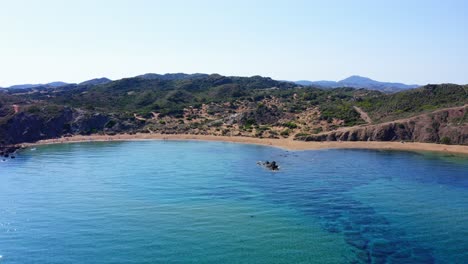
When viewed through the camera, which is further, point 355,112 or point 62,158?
point 355,112

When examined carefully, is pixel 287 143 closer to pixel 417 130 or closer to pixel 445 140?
pixel 417 130

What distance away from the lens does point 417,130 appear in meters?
84.5

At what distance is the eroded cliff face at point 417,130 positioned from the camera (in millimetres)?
80781

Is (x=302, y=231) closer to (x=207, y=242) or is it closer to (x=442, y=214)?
(x=207, y=242)

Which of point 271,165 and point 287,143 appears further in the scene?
point 287,143

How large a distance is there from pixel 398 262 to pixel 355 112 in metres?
80.2

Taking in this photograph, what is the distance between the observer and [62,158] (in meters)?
77.9

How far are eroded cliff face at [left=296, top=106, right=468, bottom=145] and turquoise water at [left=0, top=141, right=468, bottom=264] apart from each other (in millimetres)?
10886

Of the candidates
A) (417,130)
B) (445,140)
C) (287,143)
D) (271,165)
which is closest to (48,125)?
(287,143)

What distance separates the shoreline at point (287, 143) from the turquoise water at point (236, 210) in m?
7.15

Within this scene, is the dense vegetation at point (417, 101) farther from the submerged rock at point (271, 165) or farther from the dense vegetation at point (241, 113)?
the submerged rock at point (271, 165)

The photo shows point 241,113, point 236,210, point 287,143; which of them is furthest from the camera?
point 241,113

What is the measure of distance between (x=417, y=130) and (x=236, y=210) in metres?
56.2

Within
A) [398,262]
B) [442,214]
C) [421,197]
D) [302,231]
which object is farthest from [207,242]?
[421,197]
